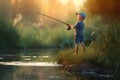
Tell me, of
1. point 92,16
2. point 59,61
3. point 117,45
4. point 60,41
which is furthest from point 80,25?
point 60,41

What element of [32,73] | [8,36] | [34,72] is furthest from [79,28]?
[8,36]

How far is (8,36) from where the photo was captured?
1736 inches

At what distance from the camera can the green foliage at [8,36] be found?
43.1m

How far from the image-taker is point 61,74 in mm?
16297

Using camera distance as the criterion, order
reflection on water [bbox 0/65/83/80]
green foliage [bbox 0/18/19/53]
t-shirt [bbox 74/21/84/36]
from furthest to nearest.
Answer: green foliage [bbox 0/18/19/53] → t-shirt [bbox 74/21/84/36] → reflection on water [bbox 0/65/83/80]

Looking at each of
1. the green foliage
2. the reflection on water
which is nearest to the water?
the reflection on water

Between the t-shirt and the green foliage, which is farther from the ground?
the t-shirt

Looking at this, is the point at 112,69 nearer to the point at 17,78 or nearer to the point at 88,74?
the point at 88,74

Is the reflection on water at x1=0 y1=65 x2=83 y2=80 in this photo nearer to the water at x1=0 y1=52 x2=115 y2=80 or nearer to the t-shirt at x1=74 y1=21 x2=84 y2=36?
the water at x1=0 y1=52 x2=115 y2=80

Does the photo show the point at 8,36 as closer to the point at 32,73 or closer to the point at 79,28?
the point at 79,28

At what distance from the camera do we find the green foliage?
43.1m

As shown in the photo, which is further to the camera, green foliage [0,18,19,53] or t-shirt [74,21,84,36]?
green foliage [0,18,19,53]

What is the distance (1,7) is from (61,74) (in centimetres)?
2824

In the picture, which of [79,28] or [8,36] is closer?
[79,28]
